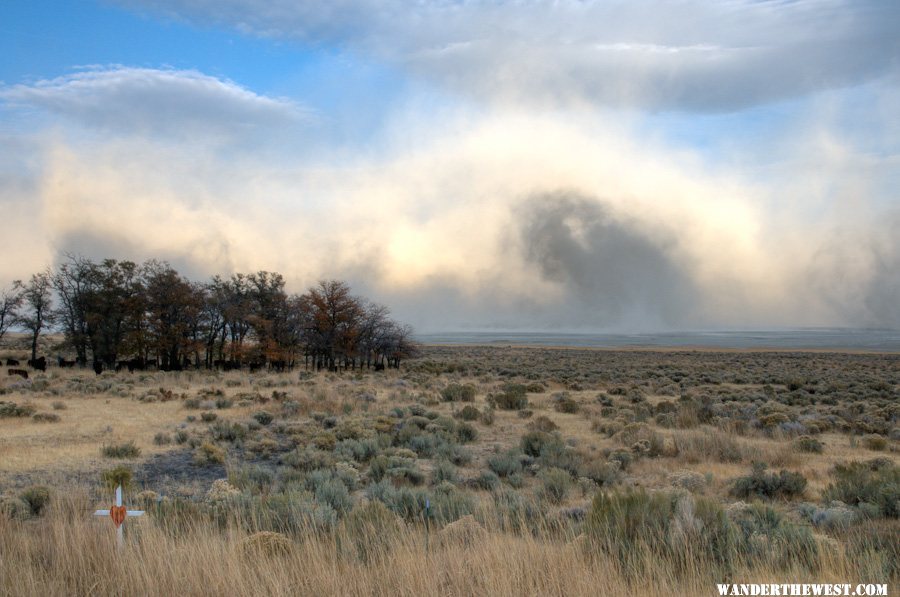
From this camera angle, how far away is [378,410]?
20578 millimetres

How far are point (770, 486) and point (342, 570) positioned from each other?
8.15 meters

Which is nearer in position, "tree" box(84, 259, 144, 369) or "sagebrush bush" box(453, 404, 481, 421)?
"sagebrush bush" box(453, 404, 481, 421)

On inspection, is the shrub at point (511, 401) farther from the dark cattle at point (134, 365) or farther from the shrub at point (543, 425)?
the dark cattle at point (134, 365)

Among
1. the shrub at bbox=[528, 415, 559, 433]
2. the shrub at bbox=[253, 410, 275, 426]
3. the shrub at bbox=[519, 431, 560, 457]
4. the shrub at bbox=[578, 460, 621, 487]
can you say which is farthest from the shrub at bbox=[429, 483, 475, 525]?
the shrub at bbox=[253, 410, 275, 426]

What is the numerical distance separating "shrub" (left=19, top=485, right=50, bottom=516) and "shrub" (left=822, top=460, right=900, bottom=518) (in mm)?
11749

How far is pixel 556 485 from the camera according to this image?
32.3 ft

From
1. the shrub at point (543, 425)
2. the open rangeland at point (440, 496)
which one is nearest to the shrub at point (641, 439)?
the open rangeland at point (440, 496)

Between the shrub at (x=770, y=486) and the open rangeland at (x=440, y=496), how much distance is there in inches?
1.3

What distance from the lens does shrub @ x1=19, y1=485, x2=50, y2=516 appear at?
820 cm

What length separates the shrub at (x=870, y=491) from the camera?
7855mm

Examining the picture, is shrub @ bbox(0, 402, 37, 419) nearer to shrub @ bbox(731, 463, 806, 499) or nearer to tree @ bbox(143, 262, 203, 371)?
shrub @ bbox(731, 463, 806, 499)

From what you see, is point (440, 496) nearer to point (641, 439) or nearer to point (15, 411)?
point (641, 439)

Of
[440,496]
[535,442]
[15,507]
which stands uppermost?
[15,507]

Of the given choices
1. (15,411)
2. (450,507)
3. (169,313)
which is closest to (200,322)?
(169,313)
